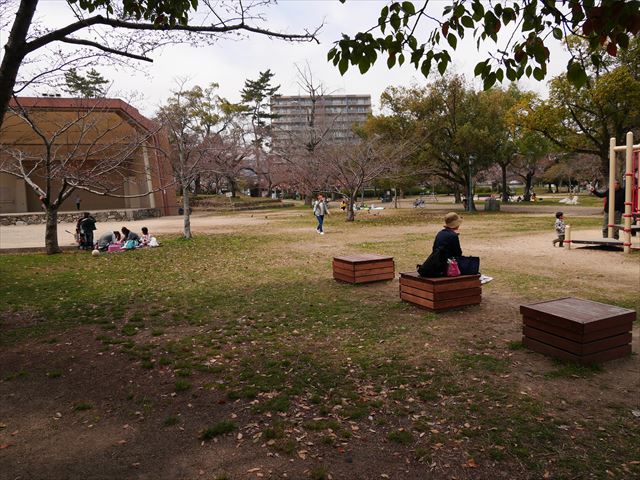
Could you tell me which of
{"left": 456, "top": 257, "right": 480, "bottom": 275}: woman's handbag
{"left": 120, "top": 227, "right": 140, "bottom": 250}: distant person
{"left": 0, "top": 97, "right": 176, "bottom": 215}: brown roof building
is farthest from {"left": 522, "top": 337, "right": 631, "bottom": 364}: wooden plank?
{"left": 120, "top": 227, "right": 140, "bottom": 250}: distant person

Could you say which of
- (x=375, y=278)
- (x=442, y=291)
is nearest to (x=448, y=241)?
(x=442, y=291)

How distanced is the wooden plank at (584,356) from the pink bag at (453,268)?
71.1 inches

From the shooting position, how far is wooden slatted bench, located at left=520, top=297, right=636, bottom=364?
14.8ft

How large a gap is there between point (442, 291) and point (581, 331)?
229cm

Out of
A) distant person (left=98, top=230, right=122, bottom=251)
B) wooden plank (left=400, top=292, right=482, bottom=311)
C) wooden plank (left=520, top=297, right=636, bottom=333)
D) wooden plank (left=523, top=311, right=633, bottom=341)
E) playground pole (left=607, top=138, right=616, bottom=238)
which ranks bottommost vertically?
wooden plank (left=400, top=292, right=482, bottom=311)

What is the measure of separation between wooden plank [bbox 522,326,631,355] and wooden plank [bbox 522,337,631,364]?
0.11 feet

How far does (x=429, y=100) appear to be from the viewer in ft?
98.0

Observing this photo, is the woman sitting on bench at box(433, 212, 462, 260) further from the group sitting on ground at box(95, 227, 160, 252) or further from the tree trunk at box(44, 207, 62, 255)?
the tree trunk at box(44, 207, 62, 255)

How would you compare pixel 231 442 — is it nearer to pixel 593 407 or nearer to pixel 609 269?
pixel 593 407

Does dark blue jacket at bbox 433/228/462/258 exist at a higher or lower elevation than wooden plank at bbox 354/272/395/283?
higher

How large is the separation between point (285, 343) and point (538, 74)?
12.5 feet

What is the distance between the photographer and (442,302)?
6.63m

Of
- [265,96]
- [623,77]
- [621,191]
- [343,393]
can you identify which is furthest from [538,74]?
[265,96]

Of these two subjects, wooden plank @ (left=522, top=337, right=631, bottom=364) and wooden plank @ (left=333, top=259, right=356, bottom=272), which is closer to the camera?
wooden plank @ (left=522, top=337, right=631, bottom=364)
